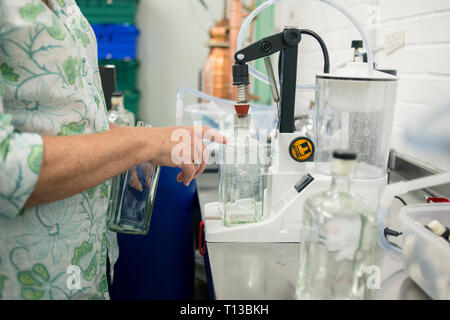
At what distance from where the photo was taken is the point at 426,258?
0.69 meters

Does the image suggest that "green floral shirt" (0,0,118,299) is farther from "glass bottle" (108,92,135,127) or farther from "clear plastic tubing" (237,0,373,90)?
"glass bottle" (108,92,135,127)

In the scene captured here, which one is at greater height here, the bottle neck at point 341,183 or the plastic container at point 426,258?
the bottle neck at point 341,183

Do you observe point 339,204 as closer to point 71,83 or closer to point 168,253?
point 71,83

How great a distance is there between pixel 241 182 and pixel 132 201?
301mm

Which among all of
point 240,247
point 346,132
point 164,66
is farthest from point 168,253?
point 164,66

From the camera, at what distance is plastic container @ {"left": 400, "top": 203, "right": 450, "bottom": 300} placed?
2.15 ft

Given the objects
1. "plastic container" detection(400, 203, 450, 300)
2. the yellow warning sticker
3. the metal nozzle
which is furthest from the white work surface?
the metal nozzle

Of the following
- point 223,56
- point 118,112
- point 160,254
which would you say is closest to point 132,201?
point 160,254

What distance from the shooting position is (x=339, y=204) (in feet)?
2.16

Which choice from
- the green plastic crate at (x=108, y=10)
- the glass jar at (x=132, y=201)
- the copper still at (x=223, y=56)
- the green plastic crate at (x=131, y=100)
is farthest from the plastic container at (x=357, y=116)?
the green plastic crate at (x=108, y=10)

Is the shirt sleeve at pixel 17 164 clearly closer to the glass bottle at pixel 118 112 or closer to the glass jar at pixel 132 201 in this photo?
the glass jar at pixel 132 201

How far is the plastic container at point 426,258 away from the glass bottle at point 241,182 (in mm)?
326

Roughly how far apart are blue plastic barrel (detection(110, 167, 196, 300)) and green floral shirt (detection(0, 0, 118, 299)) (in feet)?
1.55

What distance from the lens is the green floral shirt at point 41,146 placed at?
0.67 m
